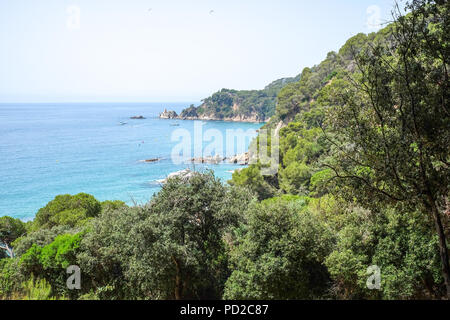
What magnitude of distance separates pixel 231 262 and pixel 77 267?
20.1 ft

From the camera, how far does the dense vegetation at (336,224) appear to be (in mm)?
6004

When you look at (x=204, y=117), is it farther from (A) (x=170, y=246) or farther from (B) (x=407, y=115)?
(B) (x=407, y=115)

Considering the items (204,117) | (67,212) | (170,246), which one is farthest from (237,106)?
(170,246)

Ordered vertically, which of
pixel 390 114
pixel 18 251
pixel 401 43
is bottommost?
pixel 18 251

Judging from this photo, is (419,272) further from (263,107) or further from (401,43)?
(263,107)

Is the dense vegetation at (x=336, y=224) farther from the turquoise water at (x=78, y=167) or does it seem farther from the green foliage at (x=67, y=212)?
the turquoise water at (x=78, y=167)

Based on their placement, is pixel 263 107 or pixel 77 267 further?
pixel 263 107

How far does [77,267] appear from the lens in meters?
12.1

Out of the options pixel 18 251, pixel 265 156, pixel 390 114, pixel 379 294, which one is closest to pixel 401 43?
pixel 390 114

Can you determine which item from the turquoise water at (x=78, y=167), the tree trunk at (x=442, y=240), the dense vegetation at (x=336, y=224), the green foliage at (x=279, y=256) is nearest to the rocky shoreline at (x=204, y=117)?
the turquoise water at (x=78, y=167)

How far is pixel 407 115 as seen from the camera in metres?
6.01

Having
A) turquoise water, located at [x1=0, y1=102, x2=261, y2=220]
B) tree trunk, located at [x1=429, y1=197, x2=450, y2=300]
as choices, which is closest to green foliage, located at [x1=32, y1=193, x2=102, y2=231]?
turquoise water, located at [x1=0, y1=102, x2=261, y2=220]

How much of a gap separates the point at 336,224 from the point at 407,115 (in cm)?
819
